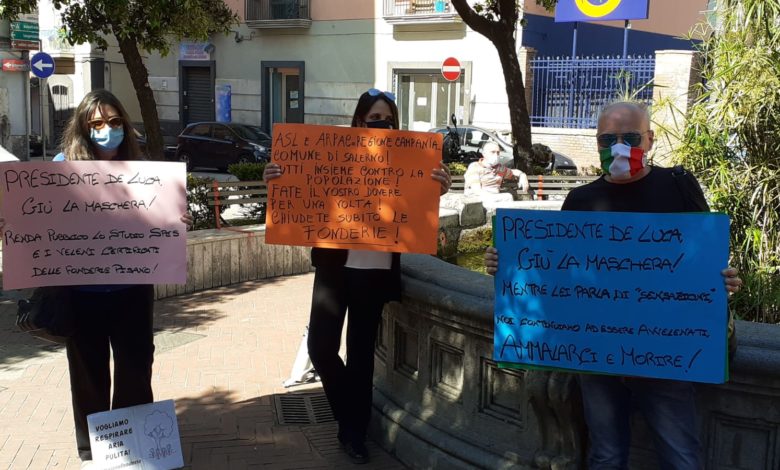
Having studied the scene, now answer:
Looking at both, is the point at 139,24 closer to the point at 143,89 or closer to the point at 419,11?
the point at 143,89

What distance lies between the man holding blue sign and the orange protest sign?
87 cm

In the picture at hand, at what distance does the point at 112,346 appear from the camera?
157 inches

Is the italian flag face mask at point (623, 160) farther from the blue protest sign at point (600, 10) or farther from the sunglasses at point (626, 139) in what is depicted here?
the blue protest sign at point (600, 10)

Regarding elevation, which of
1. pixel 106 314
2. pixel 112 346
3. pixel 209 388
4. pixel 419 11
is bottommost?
pixel 209 388

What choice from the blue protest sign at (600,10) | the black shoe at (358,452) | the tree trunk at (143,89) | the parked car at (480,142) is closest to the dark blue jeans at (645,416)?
the black shoe at (358,452)

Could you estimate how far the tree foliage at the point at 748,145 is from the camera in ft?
15.7

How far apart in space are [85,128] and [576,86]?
20164mm

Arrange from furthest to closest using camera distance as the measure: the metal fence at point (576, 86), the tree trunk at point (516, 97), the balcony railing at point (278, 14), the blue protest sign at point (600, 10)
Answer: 1. the balcony railing at point (278, 14)
2. the blue protest sign at point (600, 10)
3. the metal fence at point (576, 86)
4. the tree trunk at point (516, 97)

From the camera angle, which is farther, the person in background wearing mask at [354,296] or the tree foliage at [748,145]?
the tree foliage at [748,145]

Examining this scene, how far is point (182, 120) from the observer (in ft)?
107

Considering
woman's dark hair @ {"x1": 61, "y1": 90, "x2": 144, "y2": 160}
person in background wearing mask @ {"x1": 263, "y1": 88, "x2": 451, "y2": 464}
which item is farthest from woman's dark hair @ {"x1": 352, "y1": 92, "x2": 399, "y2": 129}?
woman's dark hair @ {"x1": 61, "y1": 90, "x2": 144, "y2": 160}

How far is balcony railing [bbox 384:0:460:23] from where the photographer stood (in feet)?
84.2

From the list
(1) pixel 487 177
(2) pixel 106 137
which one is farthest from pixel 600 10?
(2) pixel 106 137

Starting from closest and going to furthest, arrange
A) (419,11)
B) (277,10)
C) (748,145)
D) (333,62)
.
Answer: (748,145) → (419,11) → (333,62) → (277,10)
